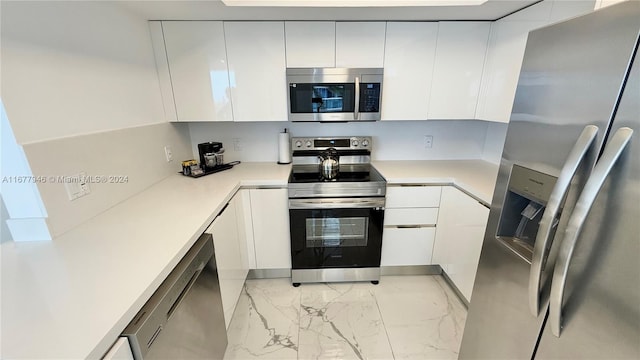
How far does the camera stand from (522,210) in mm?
958

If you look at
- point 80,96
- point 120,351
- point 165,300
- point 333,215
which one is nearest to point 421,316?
point 333,215

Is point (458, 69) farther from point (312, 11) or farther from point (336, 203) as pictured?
point (336, 203)

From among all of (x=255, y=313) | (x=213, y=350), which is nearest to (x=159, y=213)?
(x=213, y=350)

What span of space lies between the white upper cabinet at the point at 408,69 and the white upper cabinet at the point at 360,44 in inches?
2.3

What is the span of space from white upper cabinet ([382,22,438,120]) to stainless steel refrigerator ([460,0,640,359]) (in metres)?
1.15

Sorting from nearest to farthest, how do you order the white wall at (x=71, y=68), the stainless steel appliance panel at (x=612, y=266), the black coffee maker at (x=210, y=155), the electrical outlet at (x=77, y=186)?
the stainless steel appliance panel at (x=612, y=266), the white wall at (x=71, y=68), the electrical outlet at (x=77, y=186), the black coffee maker at (x=210, y=155)

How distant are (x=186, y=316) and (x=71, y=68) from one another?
1219 mm

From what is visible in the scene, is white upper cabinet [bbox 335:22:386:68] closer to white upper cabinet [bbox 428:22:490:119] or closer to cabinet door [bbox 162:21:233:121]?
white upper cabinet [bbox 428:22:490:119]

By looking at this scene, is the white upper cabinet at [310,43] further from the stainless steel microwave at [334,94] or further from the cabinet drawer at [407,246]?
the cabinet drawer at [407,246]

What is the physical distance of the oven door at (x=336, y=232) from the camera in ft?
6.24

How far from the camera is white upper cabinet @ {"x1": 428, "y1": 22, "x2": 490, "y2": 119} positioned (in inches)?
73.7

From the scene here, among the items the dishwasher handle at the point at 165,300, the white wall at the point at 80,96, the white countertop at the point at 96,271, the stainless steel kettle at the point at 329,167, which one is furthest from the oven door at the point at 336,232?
the white wall at the point at 80,96

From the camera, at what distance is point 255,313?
187 cm

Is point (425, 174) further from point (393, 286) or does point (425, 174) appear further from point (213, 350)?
point (213, 350)
